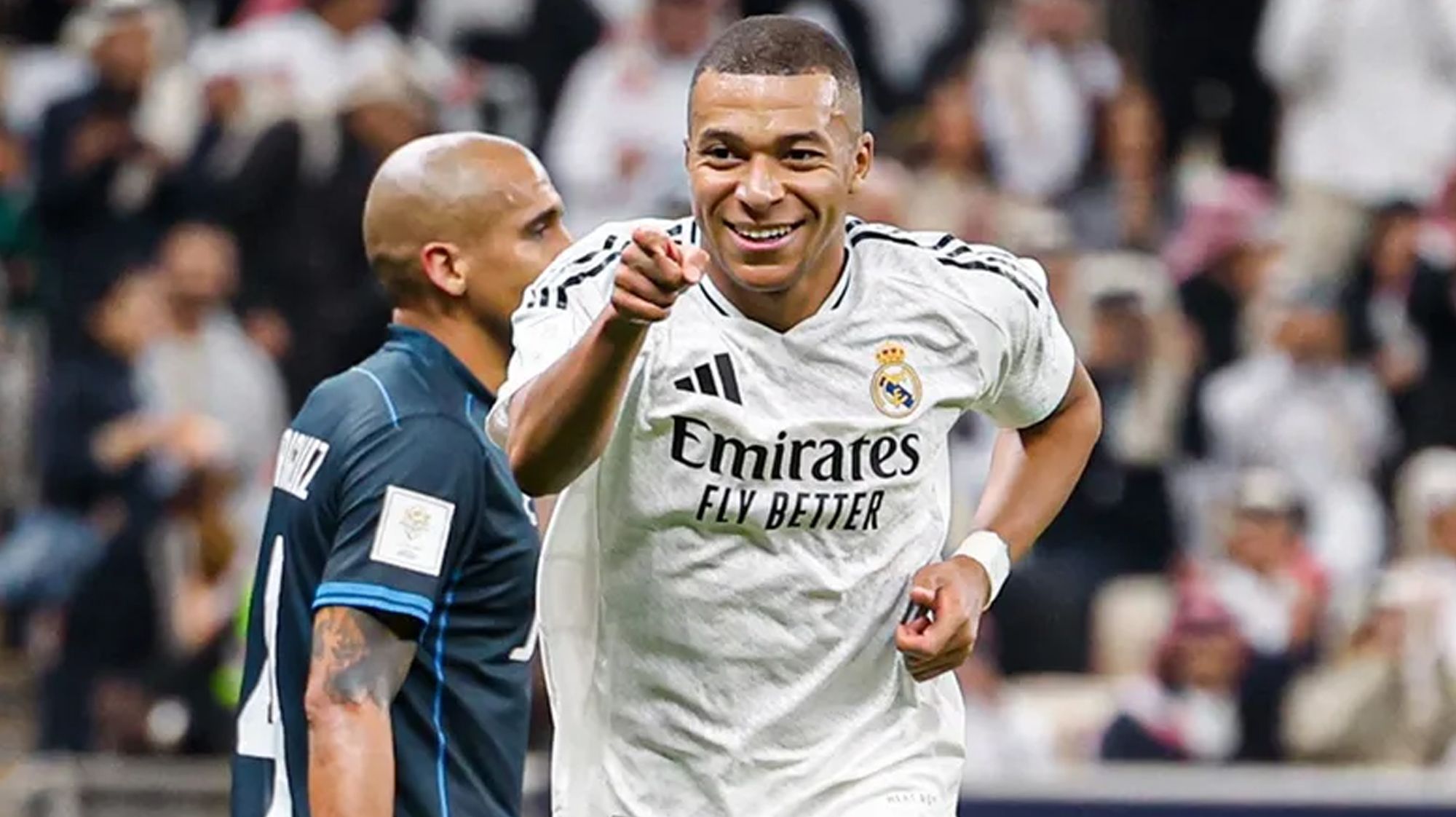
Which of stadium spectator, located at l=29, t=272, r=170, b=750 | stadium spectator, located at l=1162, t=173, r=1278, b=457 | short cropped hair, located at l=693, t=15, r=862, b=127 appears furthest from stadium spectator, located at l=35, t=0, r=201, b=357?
short cropped hair, located at l=693, t=15, r=862, b=127

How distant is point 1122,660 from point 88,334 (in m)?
3.77

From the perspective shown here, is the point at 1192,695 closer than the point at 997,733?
No

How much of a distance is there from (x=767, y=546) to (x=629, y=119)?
703 centimetres

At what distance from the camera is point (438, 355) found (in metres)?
5.47

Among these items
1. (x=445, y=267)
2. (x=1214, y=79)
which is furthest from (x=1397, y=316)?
(x=445, y=267)

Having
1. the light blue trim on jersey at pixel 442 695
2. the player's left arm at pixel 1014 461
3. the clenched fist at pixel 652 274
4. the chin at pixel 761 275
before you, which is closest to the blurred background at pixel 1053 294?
the player's left arm at pixel 1014 461

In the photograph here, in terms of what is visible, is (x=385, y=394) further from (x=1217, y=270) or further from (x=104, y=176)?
(x=1217, y=270)

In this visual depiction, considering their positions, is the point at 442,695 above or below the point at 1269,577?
above

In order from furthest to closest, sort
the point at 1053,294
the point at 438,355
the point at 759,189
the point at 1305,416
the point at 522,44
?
the point at 522,44
the point at 1305,416
the point at 1053,294
the point at 438,355
the point at 759,189

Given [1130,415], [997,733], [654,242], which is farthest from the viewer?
[1130,415]

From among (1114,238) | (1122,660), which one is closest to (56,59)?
(1114,238)

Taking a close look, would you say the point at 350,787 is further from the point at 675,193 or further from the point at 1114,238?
the point at 1114,238

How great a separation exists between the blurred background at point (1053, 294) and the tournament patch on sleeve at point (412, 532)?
4.08m

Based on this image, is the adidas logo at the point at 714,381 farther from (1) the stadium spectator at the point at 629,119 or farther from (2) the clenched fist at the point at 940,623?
(1) the stadium spectator at the point at 629,119
